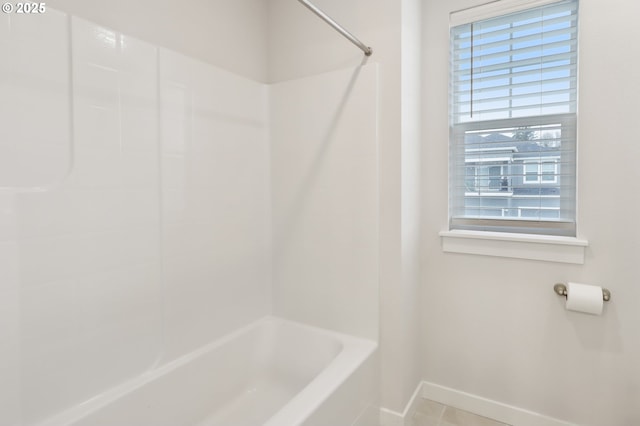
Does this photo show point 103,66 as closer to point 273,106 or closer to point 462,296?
point 273,106

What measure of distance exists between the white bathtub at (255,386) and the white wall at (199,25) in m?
1.48

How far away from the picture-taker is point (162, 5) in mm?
1527

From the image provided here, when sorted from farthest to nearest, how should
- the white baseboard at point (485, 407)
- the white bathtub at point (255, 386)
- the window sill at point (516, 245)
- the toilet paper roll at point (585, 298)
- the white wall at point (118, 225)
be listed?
the white baseboard at point (485, 407), the window sill at point (516, 245), the toilet paper roll at point (585, 298), the white bathtub at point (255, 386), the white wall at point (118, 225)

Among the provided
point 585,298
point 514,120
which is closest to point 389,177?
point 514,120

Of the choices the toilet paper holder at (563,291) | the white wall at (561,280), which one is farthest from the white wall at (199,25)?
the toilet paper holder at (563,291)

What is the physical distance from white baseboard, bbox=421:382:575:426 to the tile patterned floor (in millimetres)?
29

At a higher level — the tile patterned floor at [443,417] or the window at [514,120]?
the window at [514,120]

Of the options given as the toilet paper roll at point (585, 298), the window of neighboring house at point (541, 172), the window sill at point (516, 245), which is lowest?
the toilet paper roll at point (585, 298)

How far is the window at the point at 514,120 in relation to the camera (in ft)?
5.49

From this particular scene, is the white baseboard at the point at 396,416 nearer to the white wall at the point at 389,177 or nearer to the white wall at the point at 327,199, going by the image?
the white wall at the point at 389,177

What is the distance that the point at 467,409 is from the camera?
191 centimetres

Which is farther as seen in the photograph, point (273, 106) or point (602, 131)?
point (273, 106)

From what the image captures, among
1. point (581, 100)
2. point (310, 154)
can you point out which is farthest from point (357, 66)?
point (581, 100)

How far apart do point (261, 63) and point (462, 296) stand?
6.21 feet
